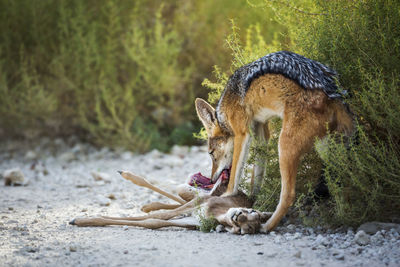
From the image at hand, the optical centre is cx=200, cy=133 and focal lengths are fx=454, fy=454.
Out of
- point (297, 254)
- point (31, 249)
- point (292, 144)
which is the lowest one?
point (31, 249)

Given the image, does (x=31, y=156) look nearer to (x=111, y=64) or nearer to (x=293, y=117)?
(x=111, y=64)

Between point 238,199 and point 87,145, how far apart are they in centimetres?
740

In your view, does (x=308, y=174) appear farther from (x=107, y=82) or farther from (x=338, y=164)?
(x=107, y=82)

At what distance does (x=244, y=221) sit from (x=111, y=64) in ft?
23.5

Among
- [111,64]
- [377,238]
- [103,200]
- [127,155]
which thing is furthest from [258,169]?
[111,64]

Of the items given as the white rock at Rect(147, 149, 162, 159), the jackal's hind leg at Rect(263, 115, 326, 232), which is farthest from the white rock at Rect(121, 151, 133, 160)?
the jackal's hind leg at Rect(263, 115, 326, 232)

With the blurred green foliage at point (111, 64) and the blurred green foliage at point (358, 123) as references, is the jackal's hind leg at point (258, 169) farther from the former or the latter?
the blurred green foliage at point (111, 64)

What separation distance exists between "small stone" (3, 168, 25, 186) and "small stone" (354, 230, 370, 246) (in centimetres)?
582

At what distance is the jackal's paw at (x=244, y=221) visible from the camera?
427 centimetres

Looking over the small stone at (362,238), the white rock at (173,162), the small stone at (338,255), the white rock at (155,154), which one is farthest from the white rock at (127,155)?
the small stone at (338,255)

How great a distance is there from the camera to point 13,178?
7.65m

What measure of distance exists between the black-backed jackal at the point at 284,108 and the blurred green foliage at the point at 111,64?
17.0 ft

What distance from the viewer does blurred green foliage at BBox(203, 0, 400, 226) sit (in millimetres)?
4004

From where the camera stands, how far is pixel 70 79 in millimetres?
10617
